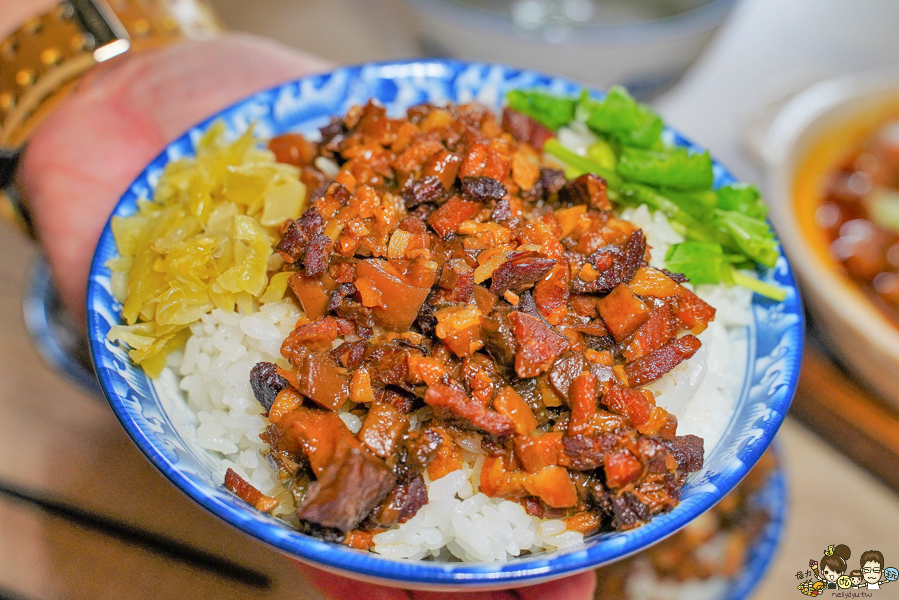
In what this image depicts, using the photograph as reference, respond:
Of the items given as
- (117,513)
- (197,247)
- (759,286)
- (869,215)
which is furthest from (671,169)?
(117,513)

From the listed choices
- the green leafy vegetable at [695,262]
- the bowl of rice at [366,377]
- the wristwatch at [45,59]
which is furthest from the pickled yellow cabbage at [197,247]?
the wristwatch at [45,59]

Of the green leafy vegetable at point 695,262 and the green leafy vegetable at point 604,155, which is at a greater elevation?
the green leafy vegetable at point 604,155

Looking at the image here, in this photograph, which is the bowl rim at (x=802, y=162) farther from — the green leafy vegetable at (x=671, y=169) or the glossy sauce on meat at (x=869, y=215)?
the green leafy vegetable at (x=671, y=169)

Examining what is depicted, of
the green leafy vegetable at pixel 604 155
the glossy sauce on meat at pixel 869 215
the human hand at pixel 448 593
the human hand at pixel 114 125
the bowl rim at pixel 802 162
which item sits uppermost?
the human hand at pixel 114 125

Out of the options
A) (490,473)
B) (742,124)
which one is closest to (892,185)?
(742,124)

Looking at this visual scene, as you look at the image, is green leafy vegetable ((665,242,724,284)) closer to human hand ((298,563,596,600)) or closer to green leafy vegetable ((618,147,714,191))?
green leafy vegetable ((618,147,714,191))

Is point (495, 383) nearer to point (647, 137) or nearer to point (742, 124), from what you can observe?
point (647, 137)

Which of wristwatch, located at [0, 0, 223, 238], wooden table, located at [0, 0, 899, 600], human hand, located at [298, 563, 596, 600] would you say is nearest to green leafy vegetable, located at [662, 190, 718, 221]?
human hand, located at [298, 563, 596, 600]
